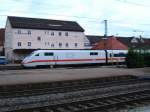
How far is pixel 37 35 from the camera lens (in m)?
77.8

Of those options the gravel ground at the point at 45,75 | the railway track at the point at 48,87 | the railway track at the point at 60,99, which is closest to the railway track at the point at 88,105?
the railway track at the point at 60,99

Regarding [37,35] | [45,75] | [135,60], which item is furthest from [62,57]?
[37,35]

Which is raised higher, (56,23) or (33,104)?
(56,23)

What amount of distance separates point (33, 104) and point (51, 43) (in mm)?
65543

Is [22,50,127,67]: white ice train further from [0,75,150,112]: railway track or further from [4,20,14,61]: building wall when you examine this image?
[4,20,14,61]: building wall

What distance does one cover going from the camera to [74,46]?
83500mm

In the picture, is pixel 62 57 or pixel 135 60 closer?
pixel 135 60

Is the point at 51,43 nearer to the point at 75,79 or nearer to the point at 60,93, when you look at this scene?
the point at 75,79

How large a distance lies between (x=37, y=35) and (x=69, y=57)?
33.4 m

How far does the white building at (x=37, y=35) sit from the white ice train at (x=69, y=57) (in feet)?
95.4

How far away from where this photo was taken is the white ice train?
43031mm

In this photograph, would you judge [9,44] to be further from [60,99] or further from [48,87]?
[60,99]

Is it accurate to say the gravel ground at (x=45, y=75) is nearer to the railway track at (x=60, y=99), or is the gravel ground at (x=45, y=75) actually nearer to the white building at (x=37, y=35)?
the railway track at (x=60, y=99)

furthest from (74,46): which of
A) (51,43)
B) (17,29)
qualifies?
(17,29)
